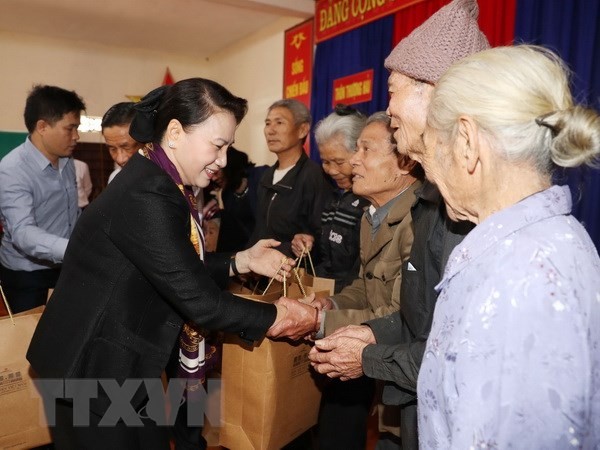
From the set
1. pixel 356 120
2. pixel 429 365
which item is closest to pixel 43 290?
pixel 356 120

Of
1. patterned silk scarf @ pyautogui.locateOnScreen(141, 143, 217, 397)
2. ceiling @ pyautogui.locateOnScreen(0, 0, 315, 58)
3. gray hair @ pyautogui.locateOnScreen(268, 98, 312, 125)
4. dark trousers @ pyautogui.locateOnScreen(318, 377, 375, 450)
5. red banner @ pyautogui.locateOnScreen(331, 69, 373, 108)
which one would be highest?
ceiling @ pyautogui.locateOnScreen(0, 0, 315, 58)

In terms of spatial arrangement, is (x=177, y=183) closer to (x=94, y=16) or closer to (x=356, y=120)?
(x=356, y=120)

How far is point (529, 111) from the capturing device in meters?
0.76

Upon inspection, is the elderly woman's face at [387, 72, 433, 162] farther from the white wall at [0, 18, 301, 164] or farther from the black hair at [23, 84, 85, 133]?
the white wall at [0, 18, 301, 164]

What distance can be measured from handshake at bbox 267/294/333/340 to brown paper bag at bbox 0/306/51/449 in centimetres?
88

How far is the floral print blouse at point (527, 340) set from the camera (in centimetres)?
68

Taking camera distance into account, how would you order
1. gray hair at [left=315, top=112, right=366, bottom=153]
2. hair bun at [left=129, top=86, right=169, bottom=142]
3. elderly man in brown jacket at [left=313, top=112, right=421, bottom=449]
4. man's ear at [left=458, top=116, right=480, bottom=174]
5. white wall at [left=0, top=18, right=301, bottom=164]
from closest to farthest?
man's ear at [left=458, top=116, right=480, bottom=174] < hair bun at [left=129, top=86, right=169, bottom=142] < elderly man in brown jacket at [left=313, top=112, right=421, bottom=449] < gray hair at [left=315, top=112, right=366, bottom=153] < white wall at [left=0, top=18, right=301, bottom=164]

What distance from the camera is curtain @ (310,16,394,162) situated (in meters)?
4.66

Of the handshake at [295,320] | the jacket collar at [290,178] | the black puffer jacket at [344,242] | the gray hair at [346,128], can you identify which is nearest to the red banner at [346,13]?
the jacket collar at [290,178]

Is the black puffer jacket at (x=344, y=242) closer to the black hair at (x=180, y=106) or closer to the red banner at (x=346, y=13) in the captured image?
the black hair at (x=180, y=106)

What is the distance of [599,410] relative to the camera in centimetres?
74

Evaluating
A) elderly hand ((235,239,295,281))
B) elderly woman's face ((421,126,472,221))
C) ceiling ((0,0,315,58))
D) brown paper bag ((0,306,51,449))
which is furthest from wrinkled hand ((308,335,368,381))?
ceiling ((0,0,315,58))

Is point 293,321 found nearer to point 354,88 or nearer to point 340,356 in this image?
point 340,356

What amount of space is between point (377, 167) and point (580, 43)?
78.0 inches
